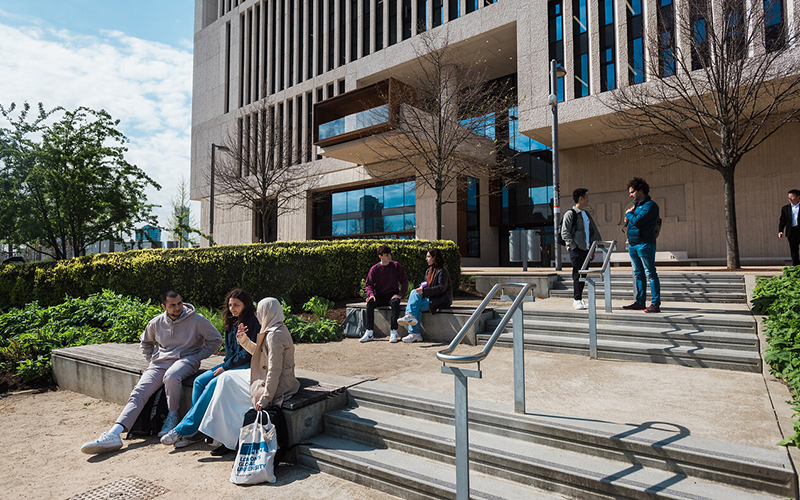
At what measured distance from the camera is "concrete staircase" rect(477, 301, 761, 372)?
5051 millimetres

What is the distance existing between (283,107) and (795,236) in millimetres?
27023

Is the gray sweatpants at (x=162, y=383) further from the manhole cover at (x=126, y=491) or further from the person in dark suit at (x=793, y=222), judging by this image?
the person in dark suit at (x=793, y=222)

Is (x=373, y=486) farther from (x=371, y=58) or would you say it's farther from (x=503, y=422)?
(x=371, y=58)

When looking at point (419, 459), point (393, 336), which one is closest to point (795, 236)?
point (393, 336)

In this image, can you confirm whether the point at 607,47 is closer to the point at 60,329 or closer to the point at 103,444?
the point at 60,329

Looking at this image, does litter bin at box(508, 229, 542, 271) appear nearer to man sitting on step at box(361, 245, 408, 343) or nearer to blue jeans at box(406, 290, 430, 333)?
man sitting on step at box(361, 245, 408, 343)

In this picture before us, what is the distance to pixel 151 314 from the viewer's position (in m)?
8.58

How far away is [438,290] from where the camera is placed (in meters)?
7.33

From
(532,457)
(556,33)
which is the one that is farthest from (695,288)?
(556,33)

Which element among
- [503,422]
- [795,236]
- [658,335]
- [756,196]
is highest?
[756,196]

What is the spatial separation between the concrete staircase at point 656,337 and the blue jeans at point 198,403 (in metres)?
3.96

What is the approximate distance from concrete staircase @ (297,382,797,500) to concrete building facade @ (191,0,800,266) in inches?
528

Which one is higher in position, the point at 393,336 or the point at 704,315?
the point at 704,315

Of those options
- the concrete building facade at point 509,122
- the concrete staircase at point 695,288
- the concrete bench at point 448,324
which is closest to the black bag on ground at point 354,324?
the concrete bench at point 448,324
